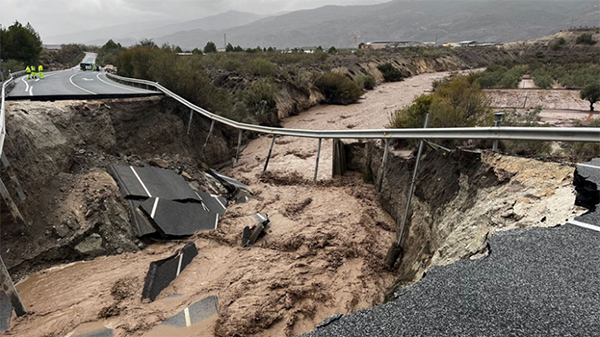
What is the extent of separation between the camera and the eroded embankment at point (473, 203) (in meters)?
4.24

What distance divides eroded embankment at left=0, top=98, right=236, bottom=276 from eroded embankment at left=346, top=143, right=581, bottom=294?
679cm

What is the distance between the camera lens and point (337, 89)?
31.8 m

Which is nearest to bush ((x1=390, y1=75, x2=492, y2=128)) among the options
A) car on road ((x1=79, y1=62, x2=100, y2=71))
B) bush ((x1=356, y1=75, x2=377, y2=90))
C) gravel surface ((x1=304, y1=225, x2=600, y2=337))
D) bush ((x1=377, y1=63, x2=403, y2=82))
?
gravel surface ((x1=304, y1=225, x2=600, y2=337))

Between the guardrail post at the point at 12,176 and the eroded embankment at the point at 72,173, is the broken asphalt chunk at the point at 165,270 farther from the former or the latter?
the guardrail post at the point at 12,176

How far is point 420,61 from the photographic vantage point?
64.7 m

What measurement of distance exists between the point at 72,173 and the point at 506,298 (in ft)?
35.3

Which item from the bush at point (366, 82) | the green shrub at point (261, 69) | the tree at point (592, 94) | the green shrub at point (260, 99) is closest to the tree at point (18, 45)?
the green shrub at point (261, 69)

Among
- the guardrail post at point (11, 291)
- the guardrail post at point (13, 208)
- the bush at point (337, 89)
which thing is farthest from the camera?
the bush at point (337, 89)

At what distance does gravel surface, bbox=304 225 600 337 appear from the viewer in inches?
101

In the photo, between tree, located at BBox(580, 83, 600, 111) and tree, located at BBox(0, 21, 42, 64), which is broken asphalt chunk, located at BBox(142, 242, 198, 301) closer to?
tree, located at BBox(580, 83, 600, 111)

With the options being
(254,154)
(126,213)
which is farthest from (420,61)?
(126,213)

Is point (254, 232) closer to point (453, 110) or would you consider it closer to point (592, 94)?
point (453, 110)

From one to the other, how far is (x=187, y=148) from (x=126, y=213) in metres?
6.98

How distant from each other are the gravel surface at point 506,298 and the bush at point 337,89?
28990mm
